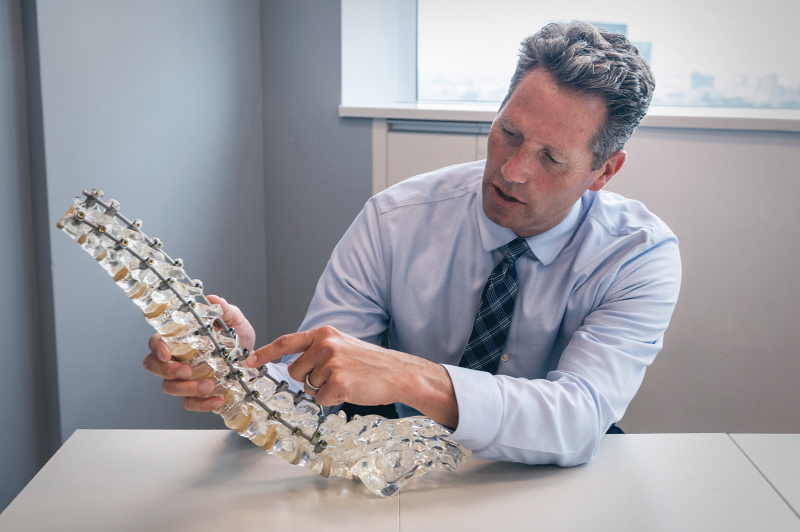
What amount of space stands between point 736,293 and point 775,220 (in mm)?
283

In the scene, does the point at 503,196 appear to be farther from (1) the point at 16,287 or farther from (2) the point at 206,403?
(1) the point at 16,287

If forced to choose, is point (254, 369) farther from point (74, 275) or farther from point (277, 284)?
point (277, 284)

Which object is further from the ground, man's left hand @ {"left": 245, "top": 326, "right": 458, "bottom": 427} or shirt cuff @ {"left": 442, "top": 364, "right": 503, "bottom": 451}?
man's left hand @ {"left": 245, "top": 326, "right": 458, "bottom": 427}

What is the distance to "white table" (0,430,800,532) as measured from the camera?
0.88m

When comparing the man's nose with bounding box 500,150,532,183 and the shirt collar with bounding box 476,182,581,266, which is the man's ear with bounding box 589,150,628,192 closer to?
the shirt collar with bounding box 476,182,581,266

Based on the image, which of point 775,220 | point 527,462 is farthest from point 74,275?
point 775,220

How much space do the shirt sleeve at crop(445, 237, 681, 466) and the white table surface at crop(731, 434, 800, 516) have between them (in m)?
0.21

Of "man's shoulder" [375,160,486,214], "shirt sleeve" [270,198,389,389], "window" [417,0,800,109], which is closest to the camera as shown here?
"shirt sleeve" [270,198,389,389]

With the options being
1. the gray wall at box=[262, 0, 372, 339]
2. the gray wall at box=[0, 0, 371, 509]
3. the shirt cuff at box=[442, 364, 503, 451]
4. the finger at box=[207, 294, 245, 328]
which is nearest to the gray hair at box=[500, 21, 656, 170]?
the shirt cuff at box=[442, 364, 503, 451]

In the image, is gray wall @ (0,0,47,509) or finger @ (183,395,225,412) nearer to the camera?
finger @ (183,395,225,412)

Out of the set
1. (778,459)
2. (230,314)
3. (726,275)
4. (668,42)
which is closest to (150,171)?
(230,314)

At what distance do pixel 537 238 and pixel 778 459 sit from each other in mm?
602

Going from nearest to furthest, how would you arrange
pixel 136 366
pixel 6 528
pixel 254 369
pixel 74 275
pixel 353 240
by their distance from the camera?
1. pixel 6 528
2. pixel 254 369
3. pixel 353 240
4. pixel 74 275
5. pixel 136 366

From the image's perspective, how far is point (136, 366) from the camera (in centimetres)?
195
